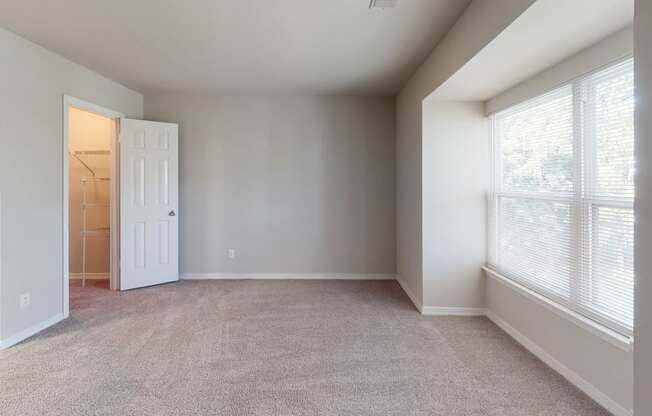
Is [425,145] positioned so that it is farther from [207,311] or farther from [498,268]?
[207,311]

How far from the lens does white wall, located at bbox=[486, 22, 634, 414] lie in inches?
71.9

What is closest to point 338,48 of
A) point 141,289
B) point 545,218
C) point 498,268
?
point 545,218

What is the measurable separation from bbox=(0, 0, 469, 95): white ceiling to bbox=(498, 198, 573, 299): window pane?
158 cm

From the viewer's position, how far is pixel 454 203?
3336 millimetres

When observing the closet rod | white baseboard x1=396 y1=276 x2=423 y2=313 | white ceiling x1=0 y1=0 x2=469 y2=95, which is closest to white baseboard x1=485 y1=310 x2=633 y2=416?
white baseboard x1=396 y1=276 x2=423 y2=313

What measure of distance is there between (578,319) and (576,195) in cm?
79

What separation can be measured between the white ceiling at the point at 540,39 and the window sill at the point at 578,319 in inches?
65.7

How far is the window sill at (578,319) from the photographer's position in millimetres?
1821

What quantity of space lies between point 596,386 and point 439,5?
2.56 meters

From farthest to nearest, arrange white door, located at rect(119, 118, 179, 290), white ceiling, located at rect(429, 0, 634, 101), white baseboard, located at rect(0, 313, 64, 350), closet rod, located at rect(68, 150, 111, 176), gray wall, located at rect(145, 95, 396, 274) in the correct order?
1. gray wall, located at rect(145, 95, 396, 274)
2. closet rod, located at rect(68, 150, 111, 176)
3. white door, located at rect(119, 118, 179, 290)
4. white baseboard, located at rect(0, 313, 64, 350)
5. white ceiling, located at rect(429, 0, 634, 101)

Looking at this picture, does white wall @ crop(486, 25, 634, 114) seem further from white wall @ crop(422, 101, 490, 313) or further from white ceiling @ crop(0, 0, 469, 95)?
white ceiling @ crop(0, 0, 469, 95)

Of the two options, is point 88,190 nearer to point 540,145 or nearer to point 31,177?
Result: point 31,177

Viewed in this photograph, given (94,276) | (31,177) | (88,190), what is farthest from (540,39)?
(94,276)

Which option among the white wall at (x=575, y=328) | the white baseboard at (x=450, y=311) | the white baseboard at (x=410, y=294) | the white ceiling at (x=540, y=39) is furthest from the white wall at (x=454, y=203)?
the white ceiling at (x=540, y=39)
